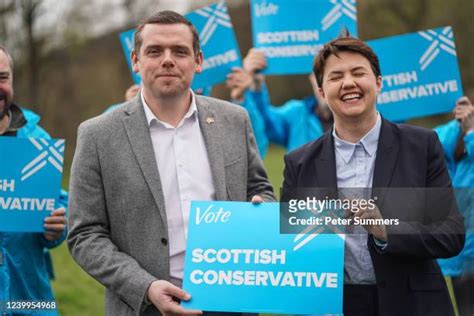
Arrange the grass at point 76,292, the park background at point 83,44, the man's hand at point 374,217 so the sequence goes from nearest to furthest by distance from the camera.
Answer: the man's hand at point 374,217 → the grass at point 76,292 → the park background at point 83,44

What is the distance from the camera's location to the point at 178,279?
139 inches

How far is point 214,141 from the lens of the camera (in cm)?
368

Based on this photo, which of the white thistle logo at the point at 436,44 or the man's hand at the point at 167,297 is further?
the white thistle logo at the point at 436,44

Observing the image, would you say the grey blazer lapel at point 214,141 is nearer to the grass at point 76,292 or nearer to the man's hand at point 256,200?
the man's hand at point 256,200

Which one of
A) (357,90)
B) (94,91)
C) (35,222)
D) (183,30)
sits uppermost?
(94,91)

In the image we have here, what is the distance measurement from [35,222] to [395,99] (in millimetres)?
2731

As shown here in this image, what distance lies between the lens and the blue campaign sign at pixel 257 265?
130 inches

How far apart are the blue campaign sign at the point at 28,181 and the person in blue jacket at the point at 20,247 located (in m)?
0.09

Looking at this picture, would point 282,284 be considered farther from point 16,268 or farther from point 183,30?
point 16,268

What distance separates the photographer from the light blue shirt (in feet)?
11.0

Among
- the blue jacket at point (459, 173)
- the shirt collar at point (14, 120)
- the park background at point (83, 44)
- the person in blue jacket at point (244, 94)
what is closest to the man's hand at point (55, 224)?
the shirt collar at point (14, 120)

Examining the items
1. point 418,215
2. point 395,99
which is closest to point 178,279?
point 418,215

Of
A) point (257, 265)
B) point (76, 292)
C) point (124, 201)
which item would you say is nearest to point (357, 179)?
point (257, 265)

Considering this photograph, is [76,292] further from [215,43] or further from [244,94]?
[215,43]
